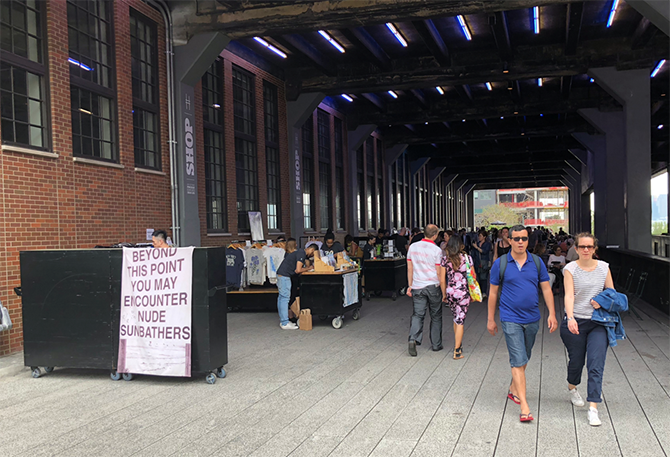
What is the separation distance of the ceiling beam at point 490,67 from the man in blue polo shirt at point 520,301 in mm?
14461

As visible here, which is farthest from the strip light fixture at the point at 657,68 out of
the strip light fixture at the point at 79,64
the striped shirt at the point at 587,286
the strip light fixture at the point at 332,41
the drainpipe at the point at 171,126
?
the striped shirt at the point at 587,286

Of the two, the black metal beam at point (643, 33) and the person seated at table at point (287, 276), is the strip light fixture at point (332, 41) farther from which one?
the black metal beam at point (643, 33)

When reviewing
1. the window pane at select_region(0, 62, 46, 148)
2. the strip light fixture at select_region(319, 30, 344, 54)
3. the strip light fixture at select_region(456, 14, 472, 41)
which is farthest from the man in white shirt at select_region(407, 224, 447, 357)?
the strip light fixture at select_region(319, 30, 344, 54)

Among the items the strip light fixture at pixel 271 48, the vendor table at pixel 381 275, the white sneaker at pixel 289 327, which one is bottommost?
the white sneaker at pixel 289 327

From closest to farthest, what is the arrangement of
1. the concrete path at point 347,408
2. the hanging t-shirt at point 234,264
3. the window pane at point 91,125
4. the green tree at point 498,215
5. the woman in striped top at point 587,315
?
the concrete path at point 347,408 < the woman in striped top at point 587,315 < the window pane at point 91,125 < the hanging t-shirt at point 234,264 < the green tree at point 498,215

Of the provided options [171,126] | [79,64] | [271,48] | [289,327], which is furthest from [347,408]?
[271,48]

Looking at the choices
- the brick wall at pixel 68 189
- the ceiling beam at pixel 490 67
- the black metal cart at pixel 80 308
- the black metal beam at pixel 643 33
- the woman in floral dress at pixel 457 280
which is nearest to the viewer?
the black metal cart at pixel 80 308

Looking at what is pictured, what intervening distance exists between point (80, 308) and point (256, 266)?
6.47 metres

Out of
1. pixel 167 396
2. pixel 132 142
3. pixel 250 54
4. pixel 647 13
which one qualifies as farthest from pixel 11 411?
pixel 250 54

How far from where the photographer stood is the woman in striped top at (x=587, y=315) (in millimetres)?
5473

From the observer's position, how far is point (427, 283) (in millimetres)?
8984

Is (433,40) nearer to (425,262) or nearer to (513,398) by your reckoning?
(425,262)

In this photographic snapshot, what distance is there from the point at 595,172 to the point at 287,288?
23.4 metres

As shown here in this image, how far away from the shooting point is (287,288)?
11578 millimetres
